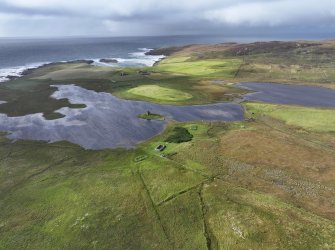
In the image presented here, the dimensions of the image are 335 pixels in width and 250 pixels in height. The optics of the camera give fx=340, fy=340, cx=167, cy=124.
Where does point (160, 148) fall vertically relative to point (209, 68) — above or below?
above

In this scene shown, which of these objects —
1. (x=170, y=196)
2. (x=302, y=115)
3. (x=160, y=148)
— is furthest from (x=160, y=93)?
(x=170, y=196)

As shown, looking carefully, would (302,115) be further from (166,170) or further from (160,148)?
(166,170)

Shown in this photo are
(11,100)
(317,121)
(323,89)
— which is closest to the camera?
(317,121)

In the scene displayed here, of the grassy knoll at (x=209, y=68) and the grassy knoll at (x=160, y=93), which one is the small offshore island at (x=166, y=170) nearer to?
the grassy knoll at (x=160, y=93)

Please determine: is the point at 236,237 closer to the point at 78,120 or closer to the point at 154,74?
the point at 78,120

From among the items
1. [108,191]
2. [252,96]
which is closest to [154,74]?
[252,96]

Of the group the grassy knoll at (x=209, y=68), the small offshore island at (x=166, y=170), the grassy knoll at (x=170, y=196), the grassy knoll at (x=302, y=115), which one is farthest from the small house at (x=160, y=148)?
the grassy knoll at (x=209, y=68)
